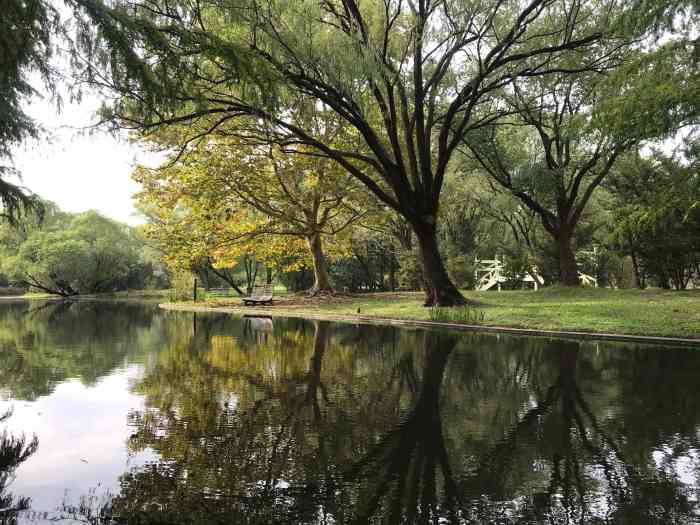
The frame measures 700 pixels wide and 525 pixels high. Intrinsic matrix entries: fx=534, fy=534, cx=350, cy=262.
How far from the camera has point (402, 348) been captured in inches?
460

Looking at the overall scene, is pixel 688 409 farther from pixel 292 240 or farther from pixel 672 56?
pixel 292 240

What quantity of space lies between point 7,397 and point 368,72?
1082 centimetres

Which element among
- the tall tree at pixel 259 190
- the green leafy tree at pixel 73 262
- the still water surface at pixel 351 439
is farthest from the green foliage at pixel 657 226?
the green leafy tree at pixel 73 262

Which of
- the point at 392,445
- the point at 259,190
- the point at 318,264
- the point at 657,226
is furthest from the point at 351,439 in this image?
the point at 318,264

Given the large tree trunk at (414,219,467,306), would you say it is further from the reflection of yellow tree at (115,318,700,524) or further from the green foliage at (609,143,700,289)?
the reflection of yellow tree at (115,318,700,524)

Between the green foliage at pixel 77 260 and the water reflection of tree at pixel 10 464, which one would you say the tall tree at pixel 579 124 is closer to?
the water reflection of tree at pixel 10 464

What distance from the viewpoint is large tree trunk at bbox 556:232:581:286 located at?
85.7ft

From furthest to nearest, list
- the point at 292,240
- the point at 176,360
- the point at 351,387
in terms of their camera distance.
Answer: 1. the point at 292,240
2. the point at 176,360
3. the point at 351,387

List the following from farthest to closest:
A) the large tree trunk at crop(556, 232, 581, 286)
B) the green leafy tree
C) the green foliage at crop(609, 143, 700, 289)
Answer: the green leafy tree
the large tree trunk at crop(556, 232, 581, 286)
the green foliage at crop(609, 143, 700, 289)

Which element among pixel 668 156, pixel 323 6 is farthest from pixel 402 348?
pixel 668 156

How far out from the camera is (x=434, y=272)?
798 inches

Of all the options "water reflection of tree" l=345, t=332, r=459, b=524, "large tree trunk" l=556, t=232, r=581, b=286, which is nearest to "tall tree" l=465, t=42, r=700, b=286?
"large tree trunk" l=556, t=232, r=581, b=286

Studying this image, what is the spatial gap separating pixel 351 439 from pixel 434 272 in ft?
51.2

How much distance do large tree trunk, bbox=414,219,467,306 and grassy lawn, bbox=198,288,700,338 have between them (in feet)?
2.68
